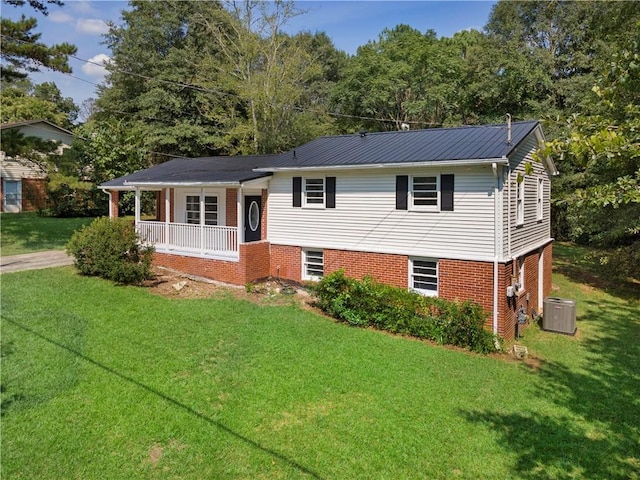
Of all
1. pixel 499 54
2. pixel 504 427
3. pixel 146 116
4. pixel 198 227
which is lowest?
pixel 504 427

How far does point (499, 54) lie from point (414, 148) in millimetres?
19290

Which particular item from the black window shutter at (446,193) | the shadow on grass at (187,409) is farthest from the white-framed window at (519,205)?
the shadow on grass at (187,409)

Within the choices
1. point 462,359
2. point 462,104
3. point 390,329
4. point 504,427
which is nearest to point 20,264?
point 390,329

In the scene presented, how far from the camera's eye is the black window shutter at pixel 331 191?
532 inches

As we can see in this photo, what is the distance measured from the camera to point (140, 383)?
24.3ft

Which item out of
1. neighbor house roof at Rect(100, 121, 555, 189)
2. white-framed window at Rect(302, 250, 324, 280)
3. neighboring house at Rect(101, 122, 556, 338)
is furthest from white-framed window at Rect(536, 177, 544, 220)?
white-framed window at Rect(302, 250, 324, 280)

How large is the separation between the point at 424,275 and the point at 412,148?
378 cm

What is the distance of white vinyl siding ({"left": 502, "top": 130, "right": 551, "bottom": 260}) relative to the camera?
11.2m

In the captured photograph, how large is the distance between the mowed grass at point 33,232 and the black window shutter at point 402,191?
51.1ft

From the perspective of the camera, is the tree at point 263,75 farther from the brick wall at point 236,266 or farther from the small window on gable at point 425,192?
the small window on gable at point 425,192

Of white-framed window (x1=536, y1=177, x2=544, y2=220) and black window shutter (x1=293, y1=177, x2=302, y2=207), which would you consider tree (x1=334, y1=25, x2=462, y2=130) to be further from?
black window shutter (x1=293, y1=177, x2=302, y2=207)

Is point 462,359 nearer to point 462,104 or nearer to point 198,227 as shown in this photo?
point 198,227

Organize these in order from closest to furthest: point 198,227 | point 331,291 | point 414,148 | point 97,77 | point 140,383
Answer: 1. point 140,383
2. point 331,291
3. point 414,148
4. point 198,227
5. point 97,77

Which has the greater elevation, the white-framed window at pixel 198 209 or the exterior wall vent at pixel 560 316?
the white-framed window at pixel 198 209
